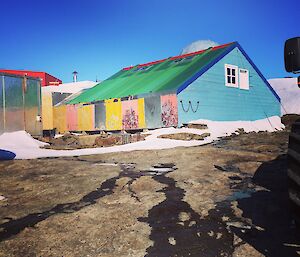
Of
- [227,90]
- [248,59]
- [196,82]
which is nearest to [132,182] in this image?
[196,82]

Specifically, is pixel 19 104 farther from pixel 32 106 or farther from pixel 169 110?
pixel 169 110

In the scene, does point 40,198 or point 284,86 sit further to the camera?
point 284,86

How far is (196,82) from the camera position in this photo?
14.8 metres

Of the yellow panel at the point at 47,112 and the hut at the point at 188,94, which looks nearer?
the hut at the point at 188,94

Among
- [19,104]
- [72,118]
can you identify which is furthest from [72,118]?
[19,104]

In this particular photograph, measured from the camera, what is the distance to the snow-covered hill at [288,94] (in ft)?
145

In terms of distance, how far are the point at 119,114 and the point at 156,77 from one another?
350 centimetres

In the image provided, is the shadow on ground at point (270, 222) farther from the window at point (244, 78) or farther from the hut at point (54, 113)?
the hut at point (54, 113)

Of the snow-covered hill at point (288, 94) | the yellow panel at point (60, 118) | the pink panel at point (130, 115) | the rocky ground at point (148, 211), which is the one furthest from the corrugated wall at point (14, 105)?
the snow-covered hill at point (288, 94)

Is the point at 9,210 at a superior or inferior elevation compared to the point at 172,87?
inferior

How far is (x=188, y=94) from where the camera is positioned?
14.4 m

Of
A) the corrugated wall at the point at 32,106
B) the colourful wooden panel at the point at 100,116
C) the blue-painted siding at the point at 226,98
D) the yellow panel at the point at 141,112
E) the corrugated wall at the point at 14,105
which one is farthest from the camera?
the colourful wooden panel at the point at 100,116

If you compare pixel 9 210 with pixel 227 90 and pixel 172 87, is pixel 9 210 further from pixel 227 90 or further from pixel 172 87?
pixel 227 90

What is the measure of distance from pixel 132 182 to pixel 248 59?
52.0 ft
